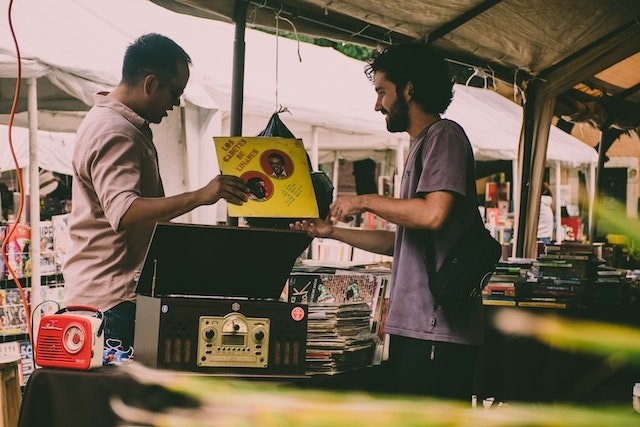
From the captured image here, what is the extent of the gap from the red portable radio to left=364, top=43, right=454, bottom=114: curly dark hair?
3.88 ft

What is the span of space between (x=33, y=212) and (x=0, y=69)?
884 mm

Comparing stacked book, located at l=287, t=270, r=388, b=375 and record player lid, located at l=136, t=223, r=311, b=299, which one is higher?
record player lid, located at l=136, t=223, r=311, b=299

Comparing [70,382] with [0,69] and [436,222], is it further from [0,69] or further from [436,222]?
[0,69]

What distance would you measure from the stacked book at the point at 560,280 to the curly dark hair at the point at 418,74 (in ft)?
6.39

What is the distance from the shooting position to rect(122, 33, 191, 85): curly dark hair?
2412 mm

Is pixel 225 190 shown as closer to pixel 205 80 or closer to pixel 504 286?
pixel 504 286

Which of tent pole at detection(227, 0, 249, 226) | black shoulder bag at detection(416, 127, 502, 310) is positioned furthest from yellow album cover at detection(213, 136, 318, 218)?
tent pole at detection(227, 0, 249, 226)

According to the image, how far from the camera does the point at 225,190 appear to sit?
221 cm

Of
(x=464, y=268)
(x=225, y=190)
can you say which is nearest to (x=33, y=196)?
(x=225, y=190)

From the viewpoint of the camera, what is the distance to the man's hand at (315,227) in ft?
7.59

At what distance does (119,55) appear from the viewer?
16.3 ft

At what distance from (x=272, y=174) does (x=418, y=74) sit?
0.58 meters

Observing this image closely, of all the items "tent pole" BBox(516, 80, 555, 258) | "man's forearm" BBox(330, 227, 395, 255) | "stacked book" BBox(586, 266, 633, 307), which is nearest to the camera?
"man's forearm" BBox(330, 227, 395, 255)

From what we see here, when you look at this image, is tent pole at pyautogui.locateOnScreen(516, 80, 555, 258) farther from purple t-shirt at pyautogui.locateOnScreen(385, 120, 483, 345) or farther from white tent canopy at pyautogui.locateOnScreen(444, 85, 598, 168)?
white tent canopy at pyautogui.locateOnScreen(444, 85, 598, 168)
